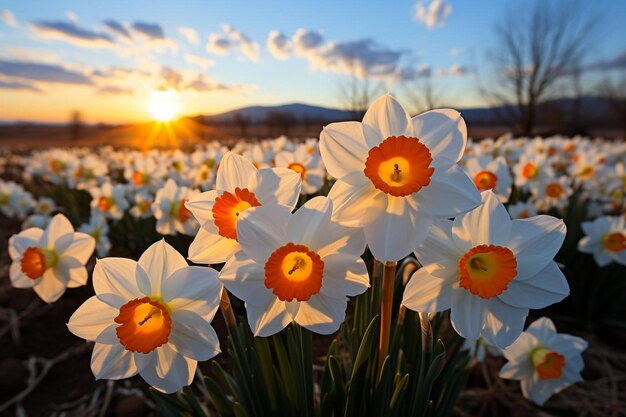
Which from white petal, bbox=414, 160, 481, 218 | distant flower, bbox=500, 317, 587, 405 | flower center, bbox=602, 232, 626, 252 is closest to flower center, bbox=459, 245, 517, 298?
white petal, bbox=414, 160, 481, 218

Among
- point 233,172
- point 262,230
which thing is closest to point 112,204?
point 233,172

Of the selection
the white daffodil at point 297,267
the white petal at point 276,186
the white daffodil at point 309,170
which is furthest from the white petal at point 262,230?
the white daffodil at point 309,170

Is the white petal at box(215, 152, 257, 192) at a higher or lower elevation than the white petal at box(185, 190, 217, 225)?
higher

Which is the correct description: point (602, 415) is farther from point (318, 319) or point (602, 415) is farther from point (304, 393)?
point (318, 319)

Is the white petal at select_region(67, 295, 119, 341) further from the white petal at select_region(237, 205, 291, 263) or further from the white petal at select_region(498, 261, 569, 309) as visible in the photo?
the white petal at select_region(498, 261, 569, 309)

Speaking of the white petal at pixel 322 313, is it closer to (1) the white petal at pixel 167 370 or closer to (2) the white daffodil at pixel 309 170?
(1) the white petal at pixel 167 370

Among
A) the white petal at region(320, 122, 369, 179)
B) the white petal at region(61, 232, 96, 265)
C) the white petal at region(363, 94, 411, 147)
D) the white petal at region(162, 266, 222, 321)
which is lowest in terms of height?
the white petal at region(61, 232, 96, 265)

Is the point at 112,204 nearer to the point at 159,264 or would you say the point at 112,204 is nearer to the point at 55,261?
the point at 55,261
